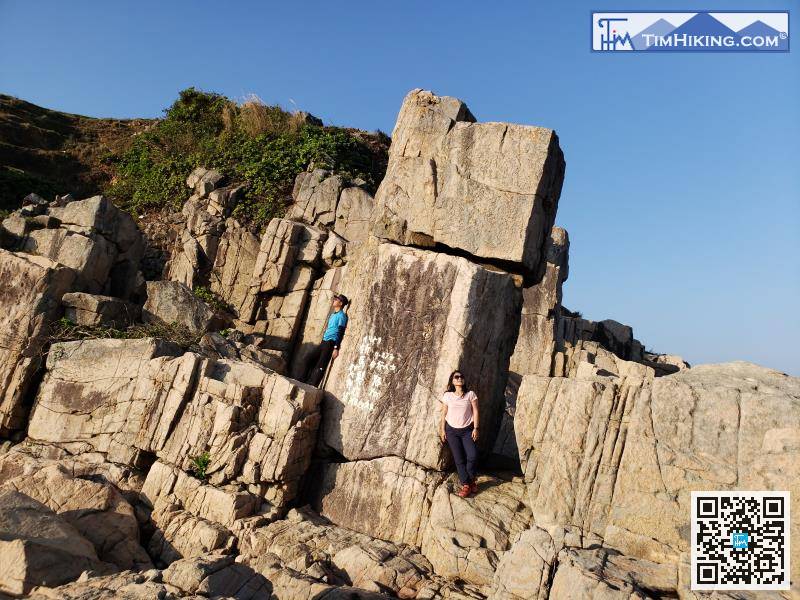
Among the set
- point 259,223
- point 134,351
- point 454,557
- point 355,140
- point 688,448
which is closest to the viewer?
point 688,448

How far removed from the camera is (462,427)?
779cm

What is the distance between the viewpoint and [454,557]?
22.6ft

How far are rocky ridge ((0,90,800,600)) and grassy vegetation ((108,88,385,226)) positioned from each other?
7.90m

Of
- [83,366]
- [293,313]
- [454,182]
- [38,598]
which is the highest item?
[454,182]

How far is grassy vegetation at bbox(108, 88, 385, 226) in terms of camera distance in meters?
19.1

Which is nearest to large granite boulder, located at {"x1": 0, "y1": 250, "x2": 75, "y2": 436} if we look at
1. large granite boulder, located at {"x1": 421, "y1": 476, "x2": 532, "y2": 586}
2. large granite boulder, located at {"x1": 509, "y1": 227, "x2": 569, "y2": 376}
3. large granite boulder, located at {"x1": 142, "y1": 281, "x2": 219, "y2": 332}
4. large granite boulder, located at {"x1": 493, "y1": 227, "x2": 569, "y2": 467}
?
large granite boulder, located at {"x1": 142, "y1": 281, "x2": 219, "y2": 332}

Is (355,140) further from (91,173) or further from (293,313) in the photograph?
(91,173)

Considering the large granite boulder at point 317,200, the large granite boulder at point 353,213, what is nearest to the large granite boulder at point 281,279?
the large granite boulder at point 353,213

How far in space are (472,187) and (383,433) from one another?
3.84 m

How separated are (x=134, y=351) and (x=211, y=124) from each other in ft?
52.3

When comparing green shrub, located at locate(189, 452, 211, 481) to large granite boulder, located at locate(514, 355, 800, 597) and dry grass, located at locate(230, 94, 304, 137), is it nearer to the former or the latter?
large granite boulder, located at locate(514, 355, 800, 597)

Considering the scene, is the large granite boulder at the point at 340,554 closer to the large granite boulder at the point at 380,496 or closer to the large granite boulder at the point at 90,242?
the large granite boulder at the point at 380,496

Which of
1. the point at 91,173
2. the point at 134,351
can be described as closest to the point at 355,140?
the point at 91,173

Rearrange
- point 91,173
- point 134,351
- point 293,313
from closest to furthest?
1. point 134,351
2. point 293,313
3. point 91,173
